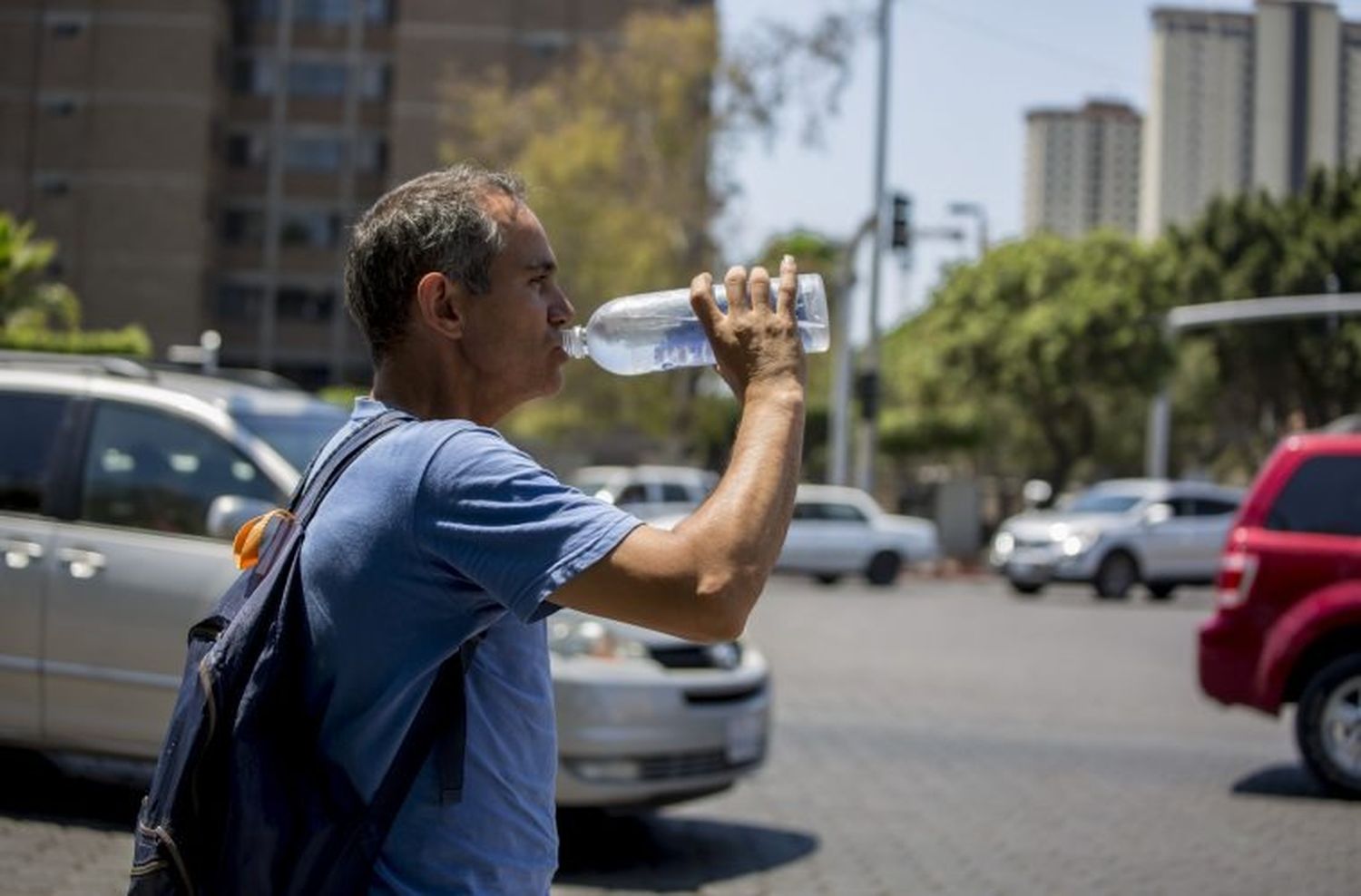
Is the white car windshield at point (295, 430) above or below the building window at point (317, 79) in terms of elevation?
below

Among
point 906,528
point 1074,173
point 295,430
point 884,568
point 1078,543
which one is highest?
point 1074,173

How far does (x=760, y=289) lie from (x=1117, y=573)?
27038 millimetres

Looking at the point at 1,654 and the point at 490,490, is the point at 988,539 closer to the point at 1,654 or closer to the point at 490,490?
the point at 1,654

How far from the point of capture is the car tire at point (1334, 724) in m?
9.61

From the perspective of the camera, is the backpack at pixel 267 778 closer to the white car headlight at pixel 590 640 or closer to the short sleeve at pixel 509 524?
the short sleeve at pixel 509 524

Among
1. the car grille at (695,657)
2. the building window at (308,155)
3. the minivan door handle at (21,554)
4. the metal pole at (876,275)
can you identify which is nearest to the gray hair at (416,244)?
the minivan door handle at (21,554)

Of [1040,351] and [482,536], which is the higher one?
[1040,351]

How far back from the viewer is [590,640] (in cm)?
735

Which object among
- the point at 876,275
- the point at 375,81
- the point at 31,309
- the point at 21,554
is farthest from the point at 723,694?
the point at 375,81

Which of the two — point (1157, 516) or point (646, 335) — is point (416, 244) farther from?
point (1157, 516)

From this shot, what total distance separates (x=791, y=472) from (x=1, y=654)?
219 inches

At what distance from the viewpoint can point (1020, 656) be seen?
59.5 feet

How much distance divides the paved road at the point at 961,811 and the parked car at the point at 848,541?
45.3ft

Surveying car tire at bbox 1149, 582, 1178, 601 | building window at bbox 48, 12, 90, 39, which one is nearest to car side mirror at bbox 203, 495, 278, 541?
car tire at bbox 1149, 582, 1178, 601
